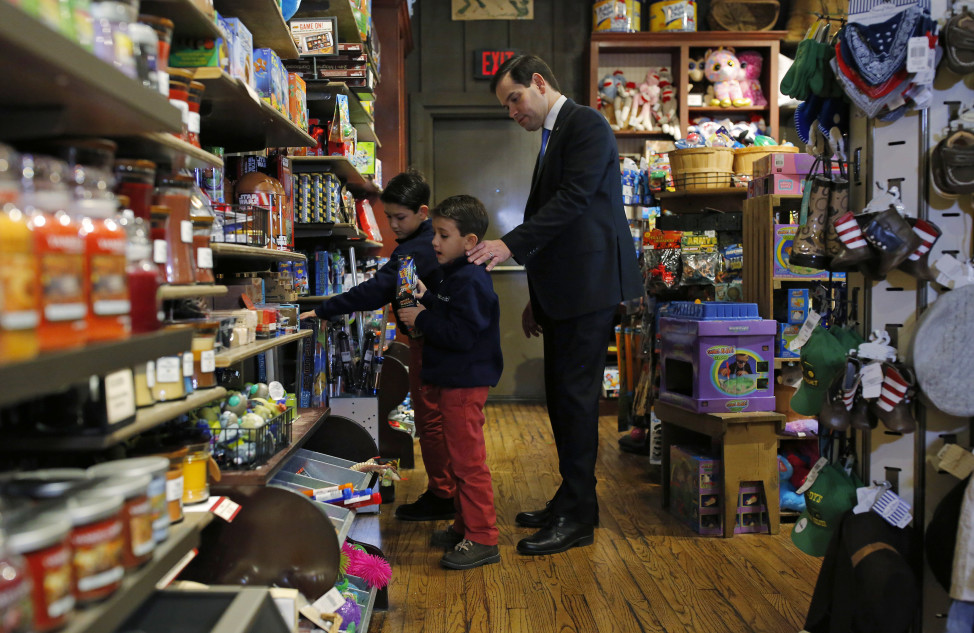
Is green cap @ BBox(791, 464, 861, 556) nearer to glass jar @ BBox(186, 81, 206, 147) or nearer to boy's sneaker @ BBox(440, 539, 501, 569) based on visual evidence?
boy's sneaker @ BBox(440, 539, 501, 569)

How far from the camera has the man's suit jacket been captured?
2.76m

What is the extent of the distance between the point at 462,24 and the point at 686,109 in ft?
6.57

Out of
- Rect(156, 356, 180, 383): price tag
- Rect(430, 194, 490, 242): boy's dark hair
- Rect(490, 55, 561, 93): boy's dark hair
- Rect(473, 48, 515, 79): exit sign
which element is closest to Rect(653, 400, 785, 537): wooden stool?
Rect(430, 194, 490, 242): boy's dark hair

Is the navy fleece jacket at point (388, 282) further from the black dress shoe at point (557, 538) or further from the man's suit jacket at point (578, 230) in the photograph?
the black dress shoe at point (557, 538)

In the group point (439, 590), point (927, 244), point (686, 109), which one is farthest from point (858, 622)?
point (686, 109)

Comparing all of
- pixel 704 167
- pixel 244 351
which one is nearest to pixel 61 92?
pixel 244 351

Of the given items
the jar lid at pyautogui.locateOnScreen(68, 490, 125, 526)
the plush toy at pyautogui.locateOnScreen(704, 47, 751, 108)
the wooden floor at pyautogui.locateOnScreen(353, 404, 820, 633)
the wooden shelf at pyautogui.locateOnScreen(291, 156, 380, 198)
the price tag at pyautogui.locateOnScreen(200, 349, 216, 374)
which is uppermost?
the plush toy at pyautogui.locateOnScreen(704, 47, 751, 108)

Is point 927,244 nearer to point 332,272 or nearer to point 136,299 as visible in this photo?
point 136,299

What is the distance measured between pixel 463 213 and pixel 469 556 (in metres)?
1.20

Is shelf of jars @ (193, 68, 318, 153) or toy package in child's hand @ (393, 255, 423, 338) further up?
shelf of jars @ (193, 68, 318, 153)

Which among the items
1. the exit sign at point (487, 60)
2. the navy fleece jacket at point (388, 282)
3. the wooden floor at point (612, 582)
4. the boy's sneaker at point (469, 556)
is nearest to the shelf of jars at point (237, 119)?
the navy fleece jacket at point (388, 282)

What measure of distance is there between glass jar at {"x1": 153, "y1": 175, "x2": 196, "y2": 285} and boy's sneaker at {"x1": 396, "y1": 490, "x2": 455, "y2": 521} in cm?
202

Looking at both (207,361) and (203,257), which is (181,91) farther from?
(207,361)

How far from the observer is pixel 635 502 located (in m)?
3.50
